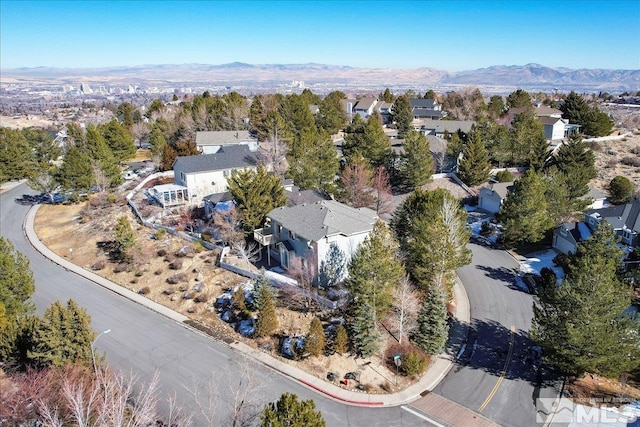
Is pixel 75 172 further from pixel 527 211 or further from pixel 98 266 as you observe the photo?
pixel 527 211

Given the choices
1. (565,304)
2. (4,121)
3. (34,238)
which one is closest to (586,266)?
(565,304)

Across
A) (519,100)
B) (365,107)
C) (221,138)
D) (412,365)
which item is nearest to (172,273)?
(412,365)

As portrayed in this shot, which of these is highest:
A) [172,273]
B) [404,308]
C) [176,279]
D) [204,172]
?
[204,172]

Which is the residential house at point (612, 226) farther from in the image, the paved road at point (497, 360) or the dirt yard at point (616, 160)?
the dirt yard at point (616, 160)

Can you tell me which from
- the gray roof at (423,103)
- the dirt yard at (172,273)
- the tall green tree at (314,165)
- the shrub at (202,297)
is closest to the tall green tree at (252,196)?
the dirt yard at (172,273)

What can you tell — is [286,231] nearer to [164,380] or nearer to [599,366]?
[164,380]

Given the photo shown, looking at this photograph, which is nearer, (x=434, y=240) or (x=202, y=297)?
(x=434, y=240)

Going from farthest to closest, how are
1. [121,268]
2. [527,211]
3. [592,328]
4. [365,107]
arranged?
[365,107] → [527,211] → [121,268] → [592,328]
